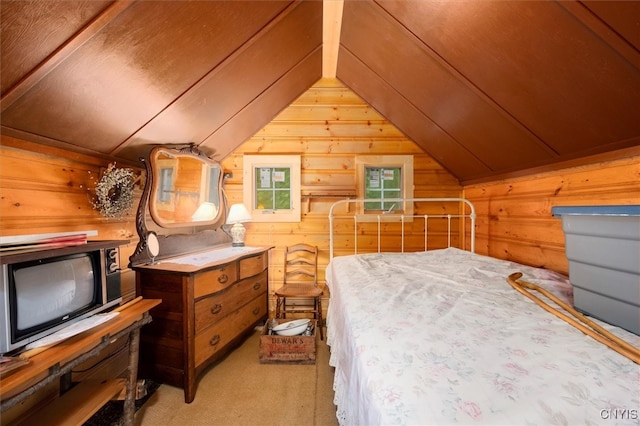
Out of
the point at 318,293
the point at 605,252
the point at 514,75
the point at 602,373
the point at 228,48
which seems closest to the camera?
the point at 602,373

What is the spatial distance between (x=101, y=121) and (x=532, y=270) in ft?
8.90

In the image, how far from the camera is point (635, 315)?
86cm

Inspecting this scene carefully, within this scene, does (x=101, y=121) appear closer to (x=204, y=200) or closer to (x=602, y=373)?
(x=204, y=200)

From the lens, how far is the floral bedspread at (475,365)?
564 millimetres

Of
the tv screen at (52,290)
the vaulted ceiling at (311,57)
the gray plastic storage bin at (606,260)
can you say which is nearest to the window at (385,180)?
the vaulted ceiling at (311,57)

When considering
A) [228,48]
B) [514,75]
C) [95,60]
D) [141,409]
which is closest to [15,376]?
[141,409]

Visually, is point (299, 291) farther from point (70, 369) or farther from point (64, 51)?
point (64, 51)

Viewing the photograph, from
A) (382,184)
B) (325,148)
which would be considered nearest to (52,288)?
(325,148)

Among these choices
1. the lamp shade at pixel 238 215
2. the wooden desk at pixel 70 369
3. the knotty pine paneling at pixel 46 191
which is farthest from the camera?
the lamp shade at pixel 238 215

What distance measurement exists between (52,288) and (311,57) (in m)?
2.42

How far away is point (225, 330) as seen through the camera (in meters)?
1.97

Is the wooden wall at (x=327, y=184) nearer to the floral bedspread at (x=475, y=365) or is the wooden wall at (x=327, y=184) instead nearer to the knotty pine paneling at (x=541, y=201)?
the knotty pine paneling at (x=541, y=201)

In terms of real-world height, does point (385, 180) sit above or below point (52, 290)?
above

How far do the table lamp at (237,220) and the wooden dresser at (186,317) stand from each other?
65 cm
